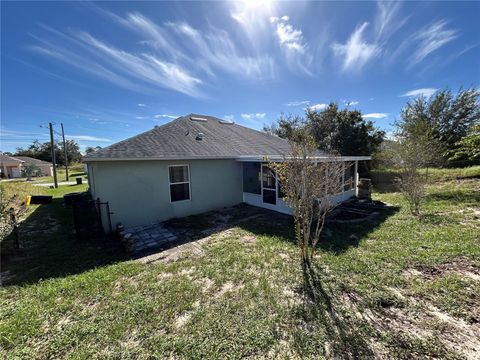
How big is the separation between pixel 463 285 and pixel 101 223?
966cm

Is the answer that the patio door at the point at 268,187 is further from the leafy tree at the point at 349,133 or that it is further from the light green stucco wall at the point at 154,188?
the leafy tree at the point at 349,133

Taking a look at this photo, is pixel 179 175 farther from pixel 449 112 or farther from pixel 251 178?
pixel 449 112

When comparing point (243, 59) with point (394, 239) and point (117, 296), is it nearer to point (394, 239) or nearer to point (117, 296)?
point (394, 239)

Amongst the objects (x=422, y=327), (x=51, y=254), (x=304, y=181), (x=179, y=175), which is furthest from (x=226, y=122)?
(x=422, y=327)

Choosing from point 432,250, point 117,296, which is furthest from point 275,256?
point 432,250

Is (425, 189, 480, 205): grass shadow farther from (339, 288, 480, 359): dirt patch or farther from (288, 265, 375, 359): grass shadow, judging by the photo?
(288, 265, 375, 359): grass shadow

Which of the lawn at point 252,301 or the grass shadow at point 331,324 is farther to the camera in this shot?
the lawn at point 252,301

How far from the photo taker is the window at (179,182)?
28.3ft

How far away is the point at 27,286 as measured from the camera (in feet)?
13.7

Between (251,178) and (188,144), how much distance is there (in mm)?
3434

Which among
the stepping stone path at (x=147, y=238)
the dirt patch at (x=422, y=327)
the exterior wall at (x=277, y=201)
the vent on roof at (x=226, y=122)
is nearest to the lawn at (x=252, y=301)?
the dirt patch at (x=422, y=327)

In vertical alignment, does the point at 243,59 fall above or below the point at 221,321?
above

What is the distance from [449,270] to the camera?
13.8 ft

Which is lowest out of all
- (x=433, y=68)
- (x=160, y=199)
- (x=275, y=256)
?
(x=275, y=256)
